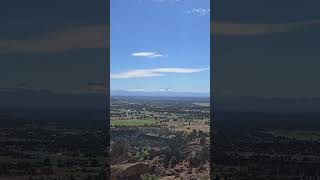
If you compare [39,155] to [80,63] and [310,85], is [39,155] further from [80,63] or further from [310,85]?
[310,85]

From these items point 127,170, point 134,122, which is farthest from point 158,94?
point 127,170

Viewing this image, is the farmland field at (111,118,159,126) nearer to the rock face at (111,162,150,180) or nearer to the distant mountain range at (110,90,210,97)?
the distant mountain range at (110,90,210,97)

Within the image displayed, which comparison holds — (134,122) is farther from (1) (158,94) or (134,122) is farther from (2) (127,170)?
(1) (158,94)

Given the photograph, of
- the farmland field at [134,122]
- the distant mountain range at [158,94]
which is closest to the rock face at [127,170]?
the farmland field at [134,122]

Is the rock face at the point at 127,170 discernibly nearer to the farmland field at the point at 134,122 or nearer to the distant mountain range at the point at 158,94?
the farmland field at the point at 134,122

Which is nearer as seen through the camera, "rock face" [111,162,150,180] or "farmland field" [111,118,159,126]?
"rock face" [111,162,150,180]

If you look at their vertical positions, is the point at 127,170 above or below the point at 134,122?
below

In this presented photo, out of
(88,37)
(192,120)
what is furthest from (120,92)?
(88,37)

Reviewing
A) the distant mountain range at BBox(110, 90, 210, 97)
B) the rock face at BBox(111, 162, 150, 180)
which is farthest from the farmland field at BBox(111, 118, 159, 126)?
the rock face at BBox(111, 162, 150, 180)
